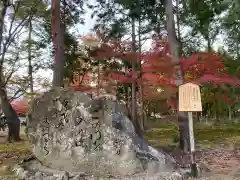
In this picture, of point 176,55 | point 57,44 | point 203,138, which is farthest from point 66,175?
point 203,138

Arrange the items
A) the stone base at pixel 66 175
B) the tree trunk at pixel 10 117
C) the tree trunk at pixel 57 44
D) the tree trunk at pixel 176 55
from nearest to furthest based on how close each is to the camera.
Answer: the stone base at pixel 66 175 → the tree trunk at pixel 176 55 → the tree trunk at pixel 57 44 → the tree trunk at pixel 10 117

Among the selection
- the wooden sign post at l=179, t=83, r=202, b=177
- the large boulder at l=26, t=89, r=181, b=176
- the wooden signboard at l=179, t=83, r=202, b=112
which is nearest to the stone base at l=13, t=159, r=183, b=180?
the large boulder at l=26, t=89, r=181, b=176

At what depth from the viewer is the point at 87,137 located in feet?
20.8

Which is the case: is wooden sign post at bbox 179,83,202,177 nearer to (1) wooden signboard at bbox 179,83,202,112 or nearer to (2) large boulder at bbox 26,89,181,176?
(1) wooden signboard at bbox 179,83,202,112

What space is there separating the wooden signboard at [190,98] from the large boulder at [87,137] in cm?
117

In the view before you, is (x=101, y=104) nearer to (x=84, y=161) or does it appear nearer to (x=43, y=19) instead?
(x=84, y=161)

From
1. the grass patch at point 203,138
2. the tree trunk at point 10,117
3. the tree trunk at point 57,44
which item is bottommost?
the grass patch at point 203,138

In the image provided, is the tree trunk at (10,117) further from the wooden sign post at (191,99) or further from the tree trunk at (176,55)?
the wooden sign post at (191,99)

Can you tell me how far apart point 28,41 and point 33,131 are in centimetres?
950

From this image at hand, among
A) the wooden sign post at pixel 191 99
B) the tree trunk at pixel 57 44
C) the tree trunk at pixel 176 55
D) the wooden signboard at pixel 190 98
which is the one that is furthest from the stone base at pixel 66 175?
the tree trunk at pixel 57 44

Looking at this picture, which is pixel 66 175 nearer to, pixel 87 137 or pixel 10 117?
pixel 87 137

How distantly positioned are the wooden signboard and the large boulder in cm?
117

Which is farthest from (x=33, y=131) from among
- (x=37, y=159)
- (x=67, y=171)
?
(x=67, y=171)

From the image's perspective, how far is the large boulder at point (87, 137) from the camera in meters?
6.19
